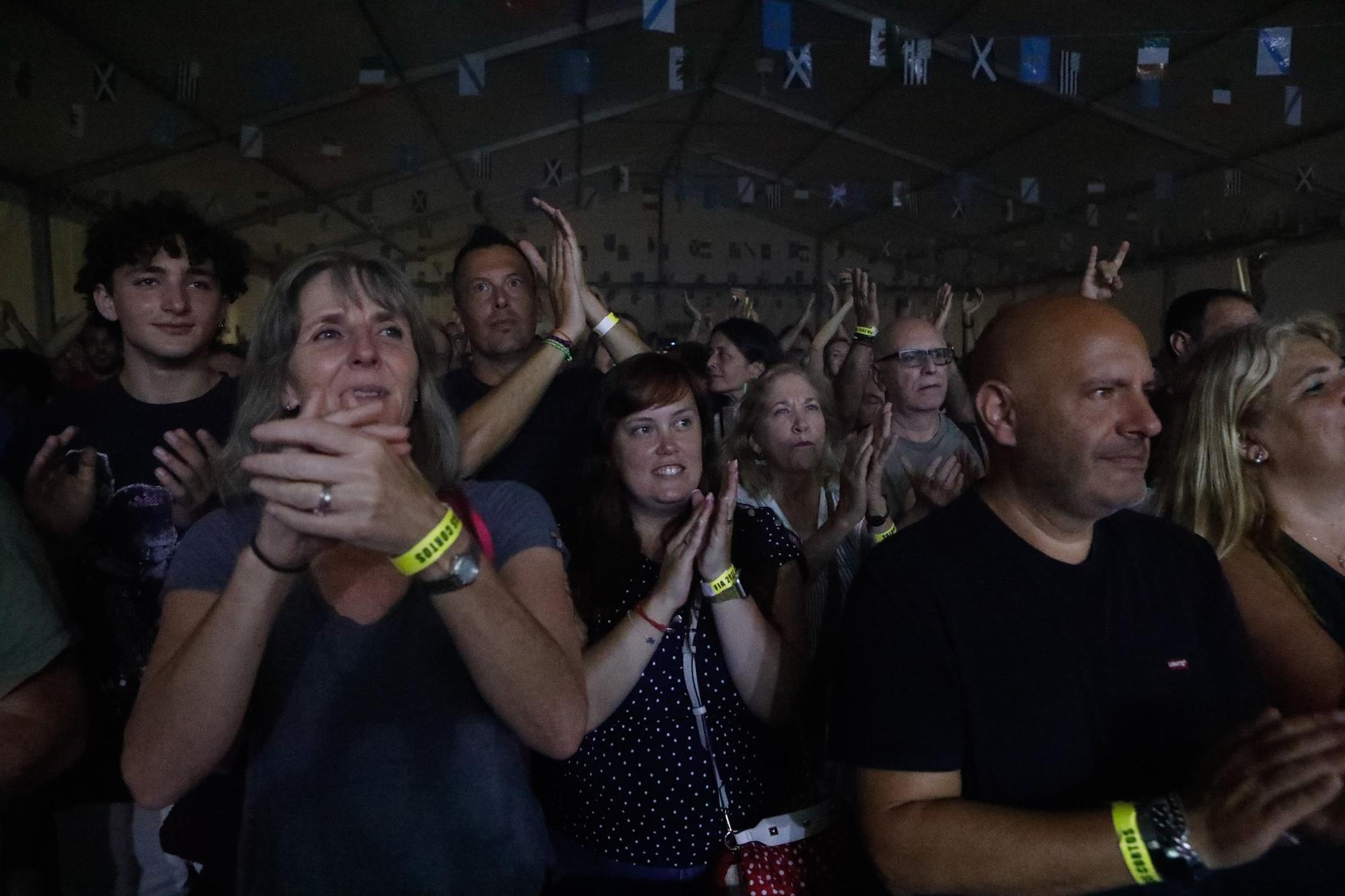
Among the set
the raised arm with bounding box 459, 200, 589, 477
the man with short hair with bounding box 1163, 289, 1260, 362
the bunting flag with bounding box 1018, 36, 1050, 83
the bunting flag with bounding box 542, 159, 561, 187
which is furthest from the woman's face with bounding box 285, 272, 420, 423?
the bunting flag with bounding box 542, 159, 561, 187

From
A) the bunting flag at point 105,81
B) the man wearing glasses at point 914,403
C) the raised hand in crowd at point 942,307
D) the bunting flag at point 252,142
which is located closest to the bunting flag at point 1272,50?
the raised hand in crowd at point 942,307

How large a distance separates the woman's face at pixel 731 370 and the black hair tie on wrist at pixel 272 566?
2879 millimetres

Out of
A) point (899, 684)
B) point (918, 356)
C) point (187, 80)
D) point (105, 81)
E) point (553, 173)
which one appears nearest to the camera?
point (899, 684)

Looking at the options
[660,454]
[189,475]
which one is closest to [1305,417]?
[660,454]

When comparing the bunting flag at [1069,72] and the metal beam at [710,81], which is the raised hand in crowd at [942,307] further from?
the metal beam at [710,81]

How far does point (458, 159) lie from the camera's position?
33.6 ft

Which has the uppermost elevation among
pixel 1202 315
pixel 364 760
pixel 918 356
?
pixel 1202 315

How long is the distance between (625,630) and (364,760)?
0.62 m

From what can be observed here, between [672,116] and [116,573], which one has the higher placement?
[672,116]

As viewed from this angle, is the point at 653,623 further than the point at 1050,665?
Yes

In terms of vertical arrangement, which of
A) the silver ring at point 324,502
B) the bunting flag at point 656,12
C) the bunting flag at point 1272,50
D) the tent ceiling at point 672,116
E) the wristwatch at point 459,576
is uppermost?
the tent ceiling at point 672,116

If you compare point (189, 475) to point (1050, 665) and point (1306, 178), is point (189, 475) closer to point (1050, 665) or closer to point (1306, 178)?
Result: point (1050, 665)

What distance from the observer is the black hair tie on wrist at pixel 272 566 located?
100 cm

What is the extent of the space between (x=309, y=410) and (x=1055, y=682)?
1.09 metres
